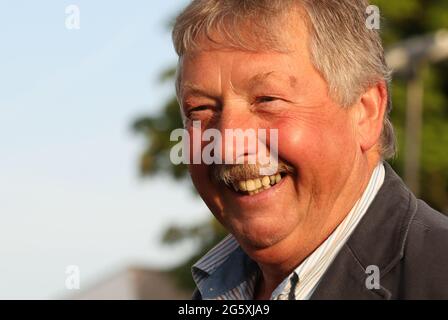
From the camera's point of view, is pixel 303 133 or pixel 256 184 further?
pixel 256 184

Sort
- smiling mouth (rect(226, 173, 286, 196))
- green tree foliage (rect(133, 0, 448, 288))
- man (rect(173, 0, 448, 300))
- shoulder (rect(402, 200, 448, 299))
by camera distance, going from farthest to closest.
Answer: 1. green tree foliage (rect(133, 0, 448, 288))
2. smiling mouth (rect(226, 173, 286, 196))
3. man (rect(173, 0, 448, 300))
4. shoulder (rect(402, 200, 448, 299))

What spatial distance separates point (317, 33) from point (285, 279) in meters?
0.81

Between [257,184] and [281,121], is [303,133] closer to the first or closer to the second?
[281,121]

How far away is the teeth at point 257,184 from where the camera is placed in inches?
123

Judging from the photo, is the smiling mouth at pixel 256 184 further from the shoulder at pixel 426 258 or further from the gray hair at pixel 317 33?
the shoulder at pixel 426 258

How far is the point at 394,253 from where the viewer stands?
291cm

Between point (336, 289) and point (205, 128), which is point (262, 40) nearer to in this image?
point (205, 128)

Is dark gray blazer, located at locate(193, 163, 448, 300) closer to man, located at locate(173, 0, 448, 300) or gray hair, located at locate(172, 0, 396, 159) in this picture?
man, located at locate(173, 0, 448, 300)

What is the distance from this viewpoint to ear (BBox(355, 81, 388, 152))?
3197 millimetres

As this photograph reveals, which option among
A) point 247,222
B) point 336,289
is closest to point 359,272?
point 336,289

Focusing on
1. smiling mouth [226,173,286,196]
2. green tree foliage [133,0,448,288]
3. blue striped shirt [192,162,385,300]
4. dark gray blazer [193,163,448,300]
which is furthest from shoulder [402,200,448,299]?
green tree foliage [133,0,448,288]

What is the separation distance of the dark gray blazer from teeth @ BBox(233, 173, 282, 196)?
0.31m

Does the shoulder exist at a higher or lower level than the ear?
lower

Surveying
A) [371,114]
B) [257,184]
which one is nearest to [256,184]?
[257,184]
